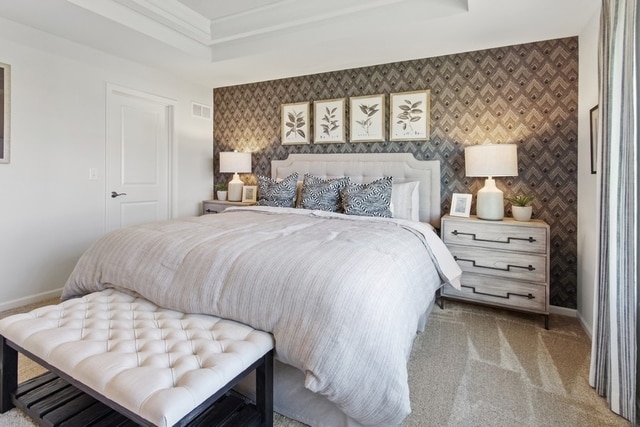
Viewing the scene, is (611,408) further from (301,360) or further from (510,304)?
(301,360)

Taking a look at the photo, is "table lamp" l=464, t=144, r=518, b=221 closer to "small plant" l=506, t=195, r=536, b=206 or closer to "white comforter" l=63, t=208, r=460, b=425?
"small plant" l=506, t=195, r=536, b=206

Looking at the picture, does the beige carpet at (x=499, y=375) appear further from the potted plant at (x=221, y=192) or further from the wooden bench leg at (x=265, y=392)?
the potted plant at (x=221, y=192)

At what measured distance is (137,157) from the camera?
3.92m

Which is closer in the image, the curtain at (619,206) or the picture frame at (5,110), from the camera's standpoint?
the curtain at (619,206)

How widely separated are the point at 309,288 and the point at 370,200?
5.58 feet

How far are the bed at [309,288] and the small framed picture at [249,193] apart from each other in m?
1.88

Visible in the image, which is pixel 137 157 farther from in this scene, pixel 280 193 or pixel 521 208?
pixel 521 208

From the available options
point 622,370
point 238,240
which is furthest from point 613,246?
point 238,240

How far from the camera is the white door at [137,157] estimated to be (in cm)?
367

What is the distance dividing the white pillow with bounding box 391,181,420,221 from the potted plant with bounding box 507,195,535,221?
2.64 ft

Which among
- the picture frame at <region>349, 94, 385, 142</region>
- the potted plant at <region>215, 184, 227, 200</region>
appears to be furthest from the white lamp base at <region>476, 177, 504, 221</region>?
the potted plant at <region>215, 184, 227, 200</region>

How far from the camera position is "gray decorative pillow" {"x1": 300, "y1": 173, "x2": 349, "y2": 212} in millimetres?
3291

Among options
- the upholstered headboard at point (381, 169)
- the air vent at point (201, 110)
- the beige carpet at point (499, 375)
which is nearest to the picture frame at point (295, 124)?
the upholstered headboard at point (381, 169)

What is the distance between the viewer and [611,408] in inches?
65.6
